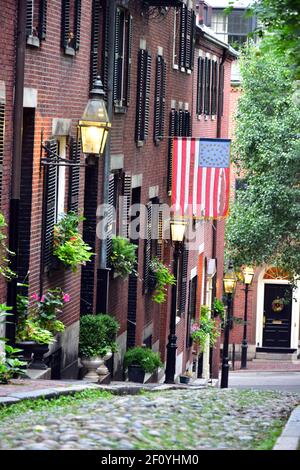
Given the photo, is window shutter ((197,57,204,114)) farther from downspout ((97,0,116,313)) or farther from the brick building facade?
downspout ((97,0,116,313))

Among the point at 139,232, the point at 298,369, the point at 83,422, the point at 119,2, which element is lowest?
the point at 298,369

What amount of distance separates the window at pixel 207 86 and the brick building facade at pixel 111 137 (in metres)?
0.42

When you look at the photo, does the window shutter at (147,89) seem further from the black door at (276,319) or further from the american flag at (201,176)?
the black door at (276,319)

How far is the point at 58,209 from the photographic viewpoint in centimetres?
1948

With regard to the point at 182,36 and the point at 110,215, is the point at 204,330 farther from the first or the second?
the point at 110,215

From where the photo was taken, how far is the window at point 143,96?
26.4 meters

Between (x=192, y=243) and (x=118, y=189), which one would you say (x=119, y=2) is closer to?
(x=118, y=189)

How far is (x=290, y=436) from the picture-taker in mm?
11555

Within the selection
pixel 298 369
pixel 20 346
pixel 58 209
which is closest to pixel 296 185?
pixel 298 369

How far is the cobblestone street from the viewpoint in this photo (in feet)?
35.4

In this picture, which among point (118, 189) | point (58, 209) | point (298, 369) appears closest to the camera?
point (58, 209)

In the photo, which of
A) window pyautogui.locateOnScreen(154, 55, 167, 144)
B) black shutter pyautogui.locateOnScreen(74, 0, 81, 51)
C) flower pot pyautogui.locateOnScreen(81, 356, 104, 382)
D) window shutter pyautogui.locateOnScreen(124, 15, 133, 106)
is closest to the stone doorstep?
flower pot pyautogui.locateOnScreen(81, 356, 104, 382)

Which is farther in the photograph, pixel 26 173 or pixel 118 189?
pixel 118 189

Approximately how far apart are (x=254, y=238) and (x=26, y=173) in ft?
69.6
